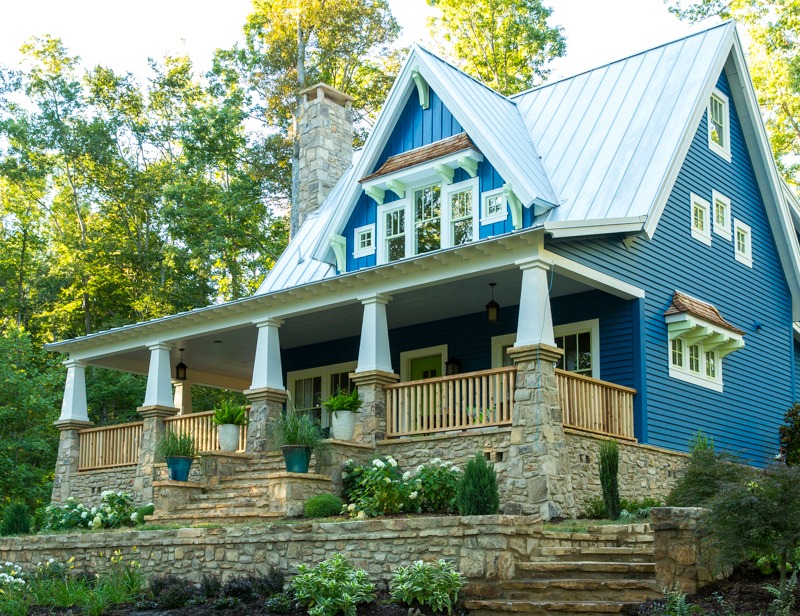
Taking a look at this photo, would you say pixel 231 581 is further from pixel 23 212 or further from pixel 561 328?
pixel 23 212

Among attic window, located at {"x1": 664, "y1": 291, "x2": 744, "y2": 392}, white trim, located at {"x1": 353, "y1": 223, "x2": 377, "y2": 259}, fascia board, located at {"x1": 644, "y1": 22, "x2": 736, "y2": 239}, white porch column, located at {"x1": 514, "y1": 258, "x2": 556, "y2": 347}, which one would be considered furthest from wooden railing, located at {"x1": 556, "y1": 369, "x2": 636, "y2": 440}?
white trim, located at {"x1": 353, "y1": 223, "x2": 377, "y2": 259}

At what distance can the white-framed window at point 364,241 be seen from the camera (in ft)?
61.8

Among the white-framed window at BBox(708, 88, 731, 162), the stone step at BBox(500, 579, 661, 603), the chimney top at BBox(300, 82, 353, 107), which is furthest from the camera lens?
the chimney top at BBox(300, 82, 353, 107)

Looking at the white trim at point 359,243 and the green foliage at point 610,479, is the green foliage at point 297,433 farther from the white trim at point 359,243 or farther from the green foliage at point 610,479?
the white trim at point 359,243

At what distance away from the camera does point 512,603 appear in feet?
31.3

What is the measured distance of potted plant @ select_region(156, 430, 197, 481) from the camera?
16172mm

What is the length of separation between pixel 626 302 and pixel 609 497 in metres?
4.02

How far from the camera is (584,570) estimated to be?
33.1 feet

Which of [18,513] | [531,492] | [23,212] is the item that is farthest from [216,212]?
[531,492]

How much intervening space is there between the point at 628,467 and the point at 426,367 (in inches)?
199

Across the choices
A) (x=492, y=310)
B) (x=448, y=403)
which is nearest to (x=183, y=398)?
(x=492, y=310)

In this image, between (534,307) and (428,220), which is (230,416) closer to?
(428,220)

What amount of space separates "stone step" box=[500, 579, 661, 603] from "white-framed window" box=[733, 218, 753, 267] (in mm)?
11098

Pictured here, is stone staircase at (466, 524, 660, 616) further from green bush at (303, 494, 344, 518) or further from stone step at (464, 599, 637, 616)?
green bush at (303, 494, 344, 518)
